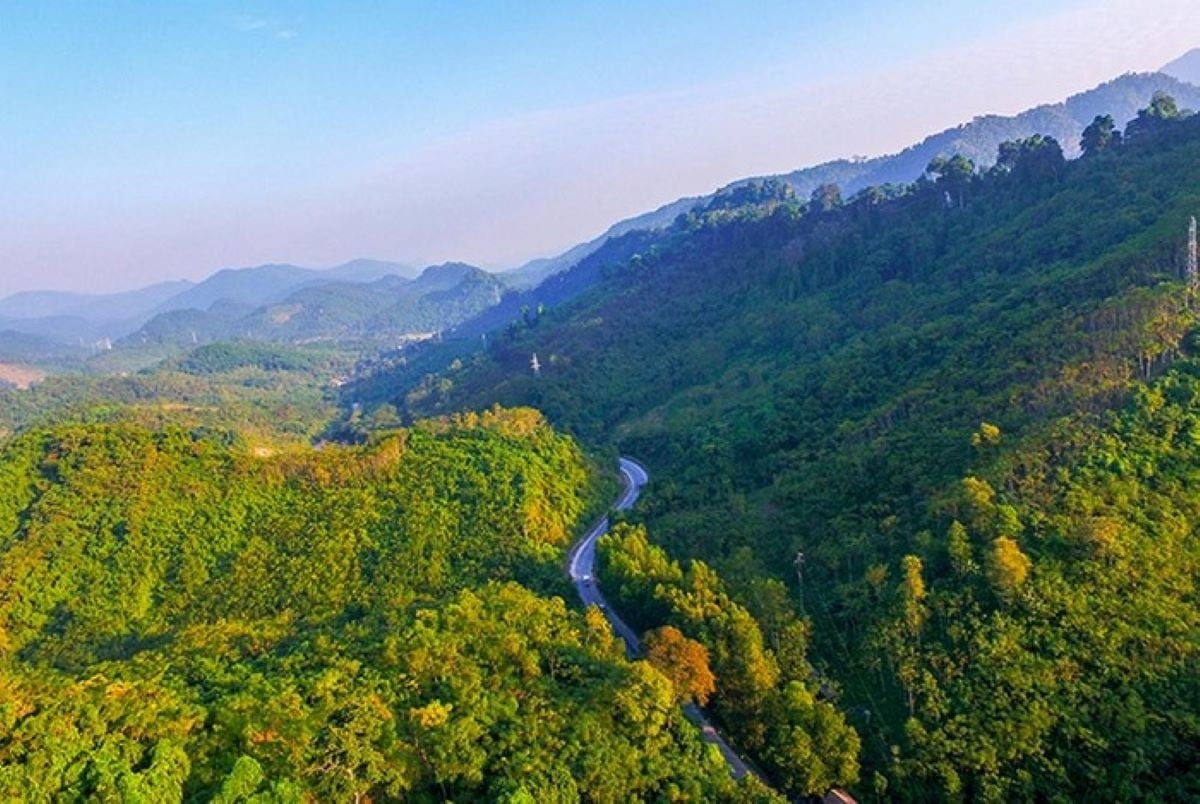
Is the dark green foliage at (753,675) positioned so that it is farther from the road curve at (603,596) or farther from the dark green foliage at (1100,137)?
the dark green foliage at (1100,137)

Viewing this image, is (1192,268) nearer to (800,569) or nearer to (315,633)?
(800,569)

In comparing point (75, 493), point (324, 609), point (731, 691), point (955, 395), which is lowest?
point (731, 691)

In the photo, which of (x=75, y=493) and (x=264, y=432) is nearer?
Result: (x=75, y=493)

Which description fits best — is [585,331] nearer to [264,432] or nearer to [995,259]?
[264,432]

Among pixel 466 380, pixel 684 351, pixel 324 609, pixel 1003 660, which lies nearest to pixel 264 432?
pixel 466 380

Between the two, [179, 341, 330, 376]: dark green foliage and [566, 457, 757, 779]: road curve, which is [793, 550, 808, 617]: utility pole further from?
[179, 341, 330, 376]: dark green foliage
